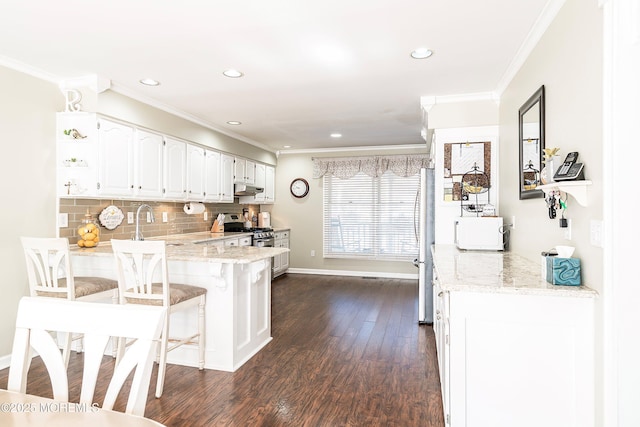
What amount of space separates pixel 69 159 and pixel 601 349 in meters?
4.10

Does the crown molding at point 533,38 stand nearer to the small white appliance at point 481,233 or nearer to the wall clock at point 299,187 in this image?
the small white appliance at point 481,233

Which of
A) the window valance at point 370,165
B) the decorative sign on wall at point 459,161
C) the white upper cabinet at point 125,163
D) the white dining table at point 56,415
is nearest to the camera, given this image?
the white dining table at point 56,415

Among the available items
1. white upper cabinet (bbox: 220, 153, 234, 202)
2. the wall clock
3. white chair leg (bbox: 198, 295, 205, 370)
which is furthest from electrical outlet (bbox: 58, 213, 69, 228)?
the wall clock

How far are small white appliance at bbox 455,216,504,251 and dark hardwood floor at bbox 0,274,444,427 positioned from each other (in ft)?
3.32

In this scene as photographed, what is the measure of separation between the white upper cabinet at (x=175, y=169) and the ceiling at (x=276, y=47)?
1.47 feet

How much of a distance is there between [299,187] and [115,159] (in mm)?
3942

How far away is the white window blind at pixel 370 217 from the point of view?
666cm

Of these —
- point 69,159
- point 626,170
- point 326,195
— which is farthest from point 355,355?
point 326,195

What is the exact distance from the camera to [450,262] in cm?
262

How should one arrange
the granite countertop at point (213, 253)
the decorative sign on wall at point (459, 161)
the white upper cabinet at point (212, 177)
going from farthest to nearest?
the white upper cabinet at point (212, 177), the decorative sign on wall at point (459, 161), the granite countertop at point (213, 253)

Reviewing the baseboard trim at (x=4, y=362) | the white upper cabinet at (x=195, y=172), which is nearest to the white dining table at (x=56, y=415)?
the baseboard trim at (x=4, y=362)

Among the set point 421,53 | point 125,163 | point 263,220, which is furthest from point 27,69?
point 263,220

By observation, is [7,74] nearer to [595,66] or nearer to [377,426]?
[377,426]

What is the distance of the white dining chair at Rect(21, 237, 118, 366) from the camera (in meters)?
2.68
